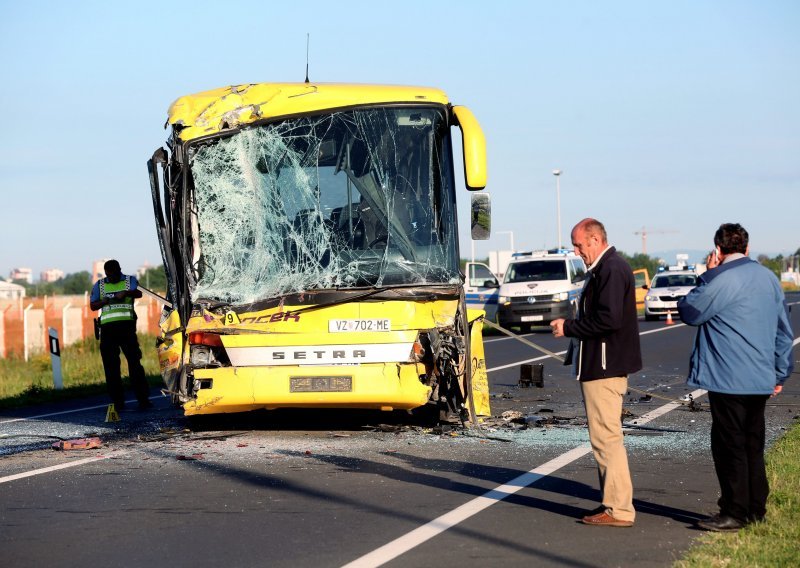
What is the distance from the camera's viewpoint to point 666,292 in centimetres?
4041

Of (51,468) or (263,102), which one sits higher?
(263,102)

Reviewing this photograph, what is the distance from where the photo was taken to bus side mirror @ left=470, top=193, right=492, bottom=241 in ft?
38.3

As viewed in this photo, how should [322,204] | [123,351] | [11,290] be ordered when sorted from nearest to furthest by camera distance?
[322,204] < [123,351] < [11,290]

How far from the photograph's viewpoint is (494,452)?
35.0 feet

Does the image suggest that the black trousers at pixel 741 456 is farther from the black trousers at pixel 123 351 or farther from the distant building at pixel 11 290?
the distant building at pixel 11 290

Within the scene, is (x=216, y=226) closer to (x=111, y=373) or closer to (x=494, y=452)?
(x=494, y=452)

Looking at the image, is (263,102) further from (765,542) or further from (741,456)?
(765,542)

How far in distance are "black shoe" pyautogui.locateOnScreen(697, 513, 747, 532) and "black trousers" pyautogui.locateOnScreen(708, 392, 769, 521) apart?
0.08 ft

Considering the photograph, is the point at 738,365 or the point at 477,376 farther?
the point at 477,376

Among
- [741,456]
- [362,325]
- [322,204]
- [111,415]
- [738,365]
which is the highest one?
[322,204]

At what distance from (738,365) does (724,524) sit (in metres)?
0.89

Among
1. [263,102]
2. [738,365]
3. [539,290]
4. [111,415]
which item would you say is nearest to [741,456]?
[738,365]

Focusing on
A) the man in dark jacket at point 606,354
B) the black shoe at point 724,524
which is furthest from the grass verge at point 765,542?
the man in dark jacket at point 606,354

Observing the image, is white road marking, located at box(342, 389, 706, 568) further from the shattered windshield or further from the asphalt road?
the shattered windshield
